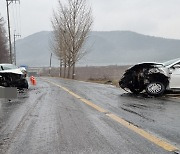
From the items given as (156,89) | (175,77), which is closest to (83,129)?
(156,89)

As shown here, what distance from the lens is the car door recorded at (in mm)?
12656

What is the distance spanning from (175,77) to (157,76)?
27.0 inches

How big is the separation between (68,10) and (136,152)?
3479cm

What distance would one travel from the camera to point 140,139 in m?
5.66

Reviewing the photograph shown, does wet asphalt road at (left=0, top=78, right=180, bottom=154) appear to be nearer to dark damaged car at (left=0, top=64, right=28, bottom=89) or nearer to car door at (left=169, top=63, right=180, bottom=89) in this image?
car door at (left=169, top=63, right=180, bottom=89)

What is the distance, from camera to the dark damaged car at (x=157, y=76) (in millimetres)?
12789

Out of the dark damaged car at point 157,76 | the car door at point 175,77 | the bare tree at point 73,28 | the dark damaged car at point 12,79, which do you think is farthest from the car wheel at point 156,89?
the bare tree at point 73,28

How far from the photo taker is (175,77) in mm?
12680

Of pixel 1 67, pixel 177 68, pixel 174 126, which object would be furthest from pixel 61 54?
pixel 174 126

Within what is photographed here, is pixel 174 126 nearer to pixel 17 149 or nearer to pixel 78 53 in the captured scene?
pixel 17 149

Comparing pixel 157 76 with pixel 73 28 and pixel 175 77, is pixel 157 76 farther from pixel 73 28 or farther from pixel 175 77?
pixel 73 28

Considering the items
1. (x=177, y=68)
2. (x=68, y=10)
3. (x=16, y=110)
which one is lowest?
(x=16, y=110)

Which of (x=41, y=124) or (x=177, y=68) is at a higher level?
(x=177, y=68)

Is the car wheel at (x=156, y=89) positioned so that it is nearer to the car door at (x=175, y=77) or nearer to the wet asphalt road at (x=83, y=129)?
the car door at (x=175, y=77)
